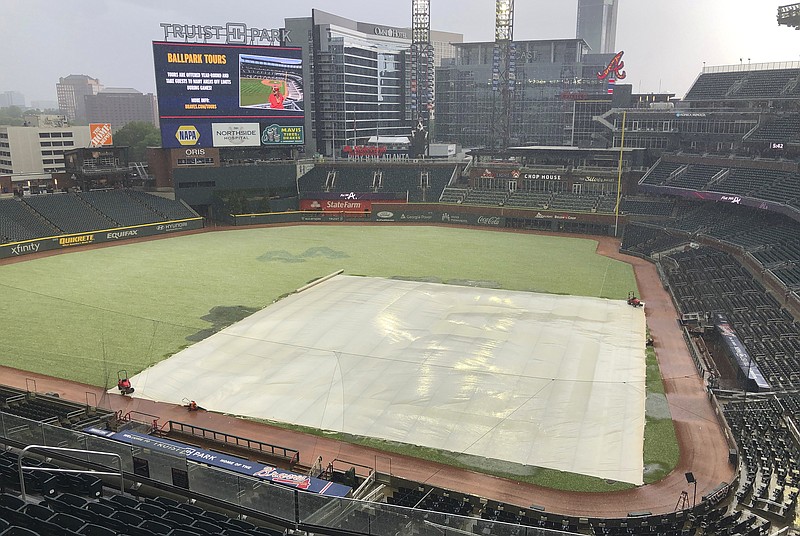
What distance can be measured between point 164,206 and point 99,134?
12669 mm

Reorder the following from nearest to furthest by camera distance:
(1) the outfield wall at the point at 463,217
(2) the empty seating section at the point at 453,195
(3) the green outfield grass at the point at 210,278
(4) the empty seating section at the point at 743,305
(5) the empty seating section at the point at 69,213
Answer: (4) the empty seating section at the point at 743,305 → (3) the green outfield grass at the point at 210,278 → (5) the empty seating section at the point at 69,213 → (1) the outfield wall at the point at 463,217 → (2) the empty seating section at the point at 453,195

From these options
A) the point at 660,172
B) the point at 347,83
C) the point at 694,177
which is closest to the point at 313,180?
the point at 347,83

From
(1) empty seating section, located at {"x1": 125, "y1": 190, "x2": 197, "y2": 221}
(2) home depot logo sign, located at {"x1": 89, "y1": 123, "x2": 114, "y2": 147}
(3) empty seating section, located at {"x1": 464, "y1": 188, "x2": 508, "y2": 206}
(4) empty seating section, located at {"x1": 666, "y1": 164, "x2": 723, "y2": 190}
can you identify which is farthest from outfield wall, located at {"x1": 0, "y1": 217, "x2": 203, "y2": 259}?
(4) empty seating section, located at {"x1": 666, "y1": 164, "x2": 723, "y2": 190}

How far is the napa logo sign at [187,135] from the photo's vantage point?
234ft

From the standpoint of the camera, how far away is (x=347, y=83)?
4572 inches

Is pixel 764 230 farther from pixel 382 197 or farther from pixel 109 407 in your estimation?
pixel 109 407

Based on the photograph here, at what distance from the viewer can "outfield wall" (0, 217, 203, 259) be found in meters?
57.3

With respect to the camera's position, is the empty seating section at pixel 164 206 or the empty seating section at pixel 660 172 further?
the empty seating section at pixel 164 206

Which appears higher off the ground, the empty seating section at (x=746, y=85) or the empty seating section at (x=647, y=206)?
the empty seating section at (x=746, y=85)

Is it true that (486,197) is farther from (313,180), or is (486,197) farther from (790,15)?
(790,15)

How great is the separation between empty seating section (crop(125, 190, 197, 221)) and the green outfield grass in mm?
6252

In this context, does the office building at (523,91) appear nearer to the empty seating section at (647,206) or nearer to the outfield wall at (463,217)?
the outfield wall at (463,217)

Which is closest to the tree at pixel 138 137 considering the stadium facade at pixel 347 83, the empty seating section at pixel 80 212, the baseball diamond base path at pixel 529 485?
the stadium facade at pixel 347 83

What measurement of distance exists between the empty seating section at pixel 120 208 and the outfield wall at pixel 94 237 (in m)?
1.16
